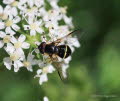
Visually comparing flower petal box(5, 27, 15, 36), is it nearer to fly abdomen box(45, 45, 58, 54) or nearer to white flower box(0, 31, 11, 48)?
white flower box(0, 31, 11, 48)

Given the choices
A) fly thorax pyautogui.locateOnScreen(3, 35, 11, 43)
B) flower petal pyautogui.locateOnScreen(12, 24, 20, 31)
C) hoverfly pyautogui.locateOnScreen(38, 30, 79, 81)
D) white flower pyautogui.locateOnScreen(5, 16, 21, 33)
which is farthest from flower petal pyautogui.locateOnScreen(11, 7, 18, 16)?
hoverfly pyautogui.locateOnScreen(38, 30, 79, 81)

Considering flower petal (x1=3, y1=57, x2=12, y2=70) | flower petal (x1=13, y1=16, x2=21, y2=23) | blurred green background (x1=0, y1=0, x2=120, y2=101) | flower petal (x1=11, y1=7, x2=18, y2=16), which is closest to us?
flower petal (x1=3, y1=57, x2=12, y2=70)

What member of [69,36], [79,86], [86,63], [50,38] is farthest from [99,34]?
[50,38]

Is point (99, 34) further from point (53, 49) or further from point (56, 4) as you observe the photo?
point (53, 49)

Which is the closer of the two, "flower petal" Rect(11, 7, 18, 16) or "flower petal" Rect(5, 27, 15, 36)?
"flower petal" Rect(5, 27, 15, 36)

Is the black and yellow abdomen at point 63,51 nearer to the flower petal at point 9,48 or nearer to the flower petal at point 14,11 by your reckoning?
the flower petal at point 9,48

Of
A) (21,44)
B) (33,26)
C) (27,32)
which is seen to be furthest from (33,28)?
(21,44)

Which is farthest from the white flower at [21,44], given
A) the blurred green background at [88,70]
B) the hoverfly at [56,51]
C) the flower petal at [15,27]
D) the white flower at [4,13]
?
the blurred green background at [88,70]

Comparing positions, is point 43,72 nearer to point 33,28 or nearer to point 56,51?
point 56,51
